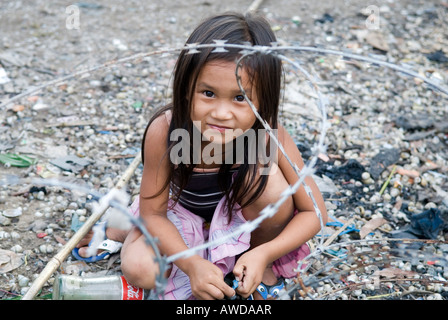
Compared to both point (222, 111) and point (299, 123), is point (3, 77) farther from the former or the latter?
point (222, 111)

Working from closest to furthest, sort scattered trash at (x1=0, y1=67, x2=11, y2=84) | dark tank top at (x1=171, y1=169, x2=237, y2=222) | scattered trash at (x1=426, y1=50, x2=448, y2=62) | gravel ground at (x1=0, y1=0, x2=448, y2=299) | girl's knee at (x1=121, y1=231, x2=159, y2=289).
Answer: girl's knee at (x1=121, y1=231, x2=159, y2=289), dark tank top at (x1=171, y1=169, x2=237, y2=222), gravel ground at (x1=0, y1=0, x2=448, y2=299), scattered trash at (x1=0, y1=67, x2=11, y2=84), scattered trash at (x1=426, y1=50, x2=448, y2=62)

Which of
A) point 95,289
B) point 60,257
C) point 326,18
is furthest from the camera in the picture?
point 326,18

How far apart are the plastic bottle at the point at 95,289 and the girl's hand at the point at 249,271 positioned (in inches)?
14.9

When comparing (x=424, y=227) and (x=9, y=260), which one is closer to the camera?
(x=9, y=260)

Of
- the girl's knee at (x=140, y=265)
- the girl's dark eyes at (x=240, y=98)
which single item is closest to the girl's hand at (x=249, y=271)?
the girl's knee at (x=140, y=265)

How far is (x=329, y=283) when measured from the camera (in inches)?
74.5

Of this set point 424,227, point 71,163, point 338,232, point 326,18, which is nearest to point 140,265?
point 338,232

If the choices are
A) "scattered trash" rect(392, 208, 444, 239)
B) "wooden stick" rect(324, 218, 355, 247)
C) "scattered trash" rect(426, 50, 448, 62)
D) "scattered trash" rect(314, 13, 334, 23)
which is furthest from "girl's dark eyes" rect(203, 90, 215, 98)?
"scattered trash" rect(314, 13, 334, 23)

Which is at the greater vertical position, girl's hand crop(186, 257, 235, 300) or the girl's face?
the girl's face

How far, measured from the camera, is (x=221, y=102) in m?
1.48

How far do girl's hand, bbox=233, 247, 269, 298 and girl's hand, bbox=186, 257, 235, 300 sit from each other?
4cm

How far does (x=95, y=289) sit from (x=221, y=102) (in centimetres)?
77

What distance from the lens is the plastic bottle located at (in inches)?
64.5

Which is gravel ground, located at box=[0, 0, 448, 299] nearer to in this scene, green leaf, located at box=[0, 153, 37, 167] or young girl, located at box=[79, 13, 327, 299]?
green leaf, located at box=[0, 153, 37, 167]
